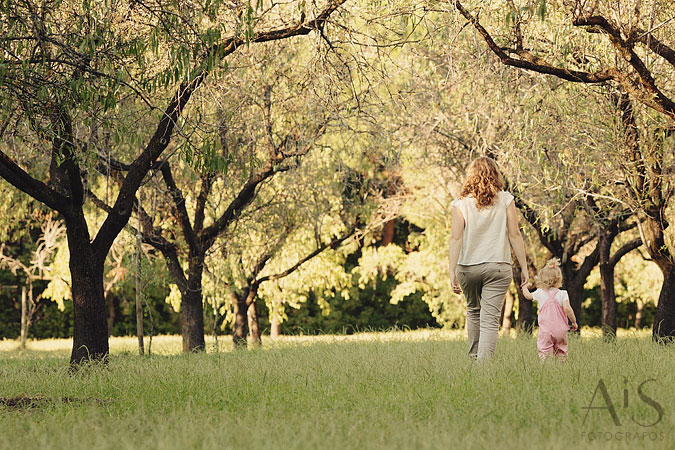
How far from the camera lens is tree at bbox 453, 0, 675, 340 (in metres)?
7.96

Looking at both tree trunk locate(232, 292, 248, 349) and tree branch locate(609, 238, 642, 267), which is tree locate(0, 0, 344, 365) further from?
tree trunk locate(232, 292, 248, 349)

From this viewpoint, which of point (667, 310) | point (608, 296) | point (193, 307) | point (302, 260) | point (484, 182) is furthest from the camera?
point (302, 260)

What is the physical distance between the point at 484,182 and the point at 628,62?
2249 mm

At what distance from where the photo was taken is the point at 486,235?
23.3ft

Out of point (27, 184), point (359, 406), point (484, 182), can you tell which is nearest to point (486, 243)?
point (484, 182)

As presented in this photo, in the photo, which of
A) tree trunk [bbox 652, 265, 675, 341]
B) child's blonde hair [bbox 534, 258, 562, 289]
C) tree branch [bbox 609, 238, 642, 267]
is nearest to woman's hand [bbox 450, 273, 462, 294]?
child's blonde hair [bbox 534, 258, 562, 289]

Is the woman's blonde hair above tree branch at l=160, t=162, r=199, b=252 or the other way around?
the other way around

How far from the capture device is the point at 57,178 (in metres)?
10.6

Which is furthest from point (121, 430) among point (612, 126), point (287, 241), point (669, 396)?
point (287, 241)

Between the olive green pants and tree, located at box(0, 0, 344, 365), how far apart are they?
9.59 ft

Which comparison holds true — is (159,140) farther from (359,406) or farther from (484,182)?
(359,406)

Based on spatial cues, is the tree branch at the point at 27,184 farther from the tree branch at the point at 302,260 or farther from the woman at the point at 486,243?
the tree branch at the point at 302,260

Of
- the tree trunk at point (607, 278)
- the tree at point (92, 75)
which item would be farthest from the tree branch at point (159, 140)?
the tree trunk at point (607, 278)

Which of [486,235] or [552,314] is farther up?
[486,235]
